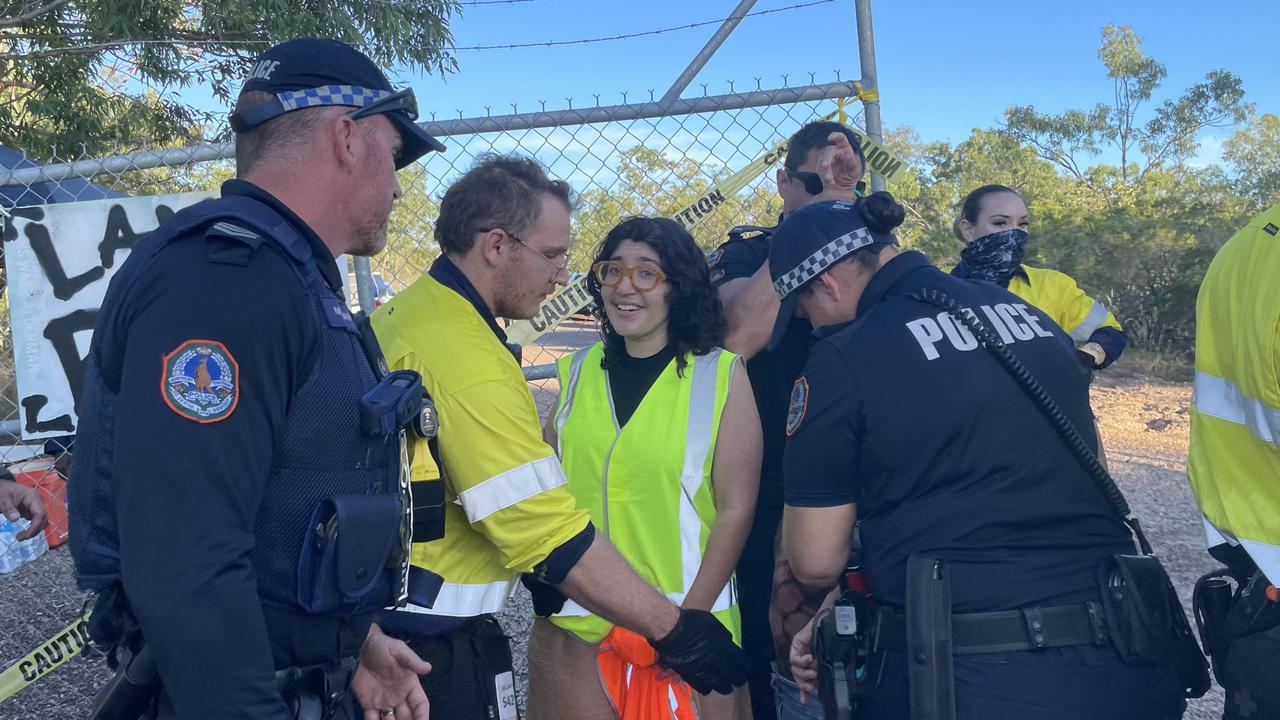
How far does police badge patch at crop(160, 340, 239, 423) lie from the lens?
123 centimetres

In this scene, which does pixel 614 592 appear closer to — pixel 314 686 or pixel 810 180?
pixel 314 686

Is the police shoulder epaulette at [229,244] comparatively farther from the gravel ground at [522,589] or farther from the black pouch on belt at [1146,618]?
the black pouch on belt at [1146,618]

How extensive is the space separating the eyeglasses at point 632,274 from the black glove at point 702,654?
110cm

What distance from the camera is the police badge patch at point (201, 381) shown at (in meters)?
1.23

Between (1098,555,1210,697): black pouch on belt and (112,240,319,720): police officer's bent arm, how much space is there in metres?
1.76

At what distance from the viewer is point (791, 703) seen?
8.85 ft

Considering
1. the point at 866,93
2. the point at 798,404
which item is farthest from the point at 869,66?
the point at 798,404

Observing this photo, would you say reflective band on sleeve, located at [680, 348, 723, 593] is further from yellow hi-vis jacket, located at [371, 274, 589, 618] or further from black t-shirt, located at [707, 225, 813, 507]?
yellow hi-vis jacket, located at [371, 274, 589, 618]

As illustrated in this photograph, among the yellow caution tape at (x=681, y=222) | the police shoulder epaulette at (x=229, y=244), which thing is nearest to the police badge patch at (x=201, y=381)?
the police shoulder epaulette at (x=229, y=244)

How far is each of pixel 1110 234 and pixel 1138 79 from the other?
16509mm

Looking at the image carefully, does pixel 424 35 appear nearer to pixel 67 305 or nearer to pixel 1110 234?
pixel 67 305

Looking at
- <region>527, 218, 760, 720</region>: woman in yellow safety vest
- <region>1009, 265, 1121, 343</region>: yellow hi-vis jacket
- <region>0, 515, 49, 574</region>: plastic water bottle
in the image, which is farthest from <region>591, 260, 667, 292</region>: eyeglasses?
<region>0, 515, 49, 574</region>: plastic water bottle

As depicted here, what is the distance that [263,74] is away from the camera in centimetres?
161

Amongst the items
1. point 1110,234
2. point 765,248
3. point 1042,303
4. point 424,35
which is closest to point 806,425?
point 765,248
